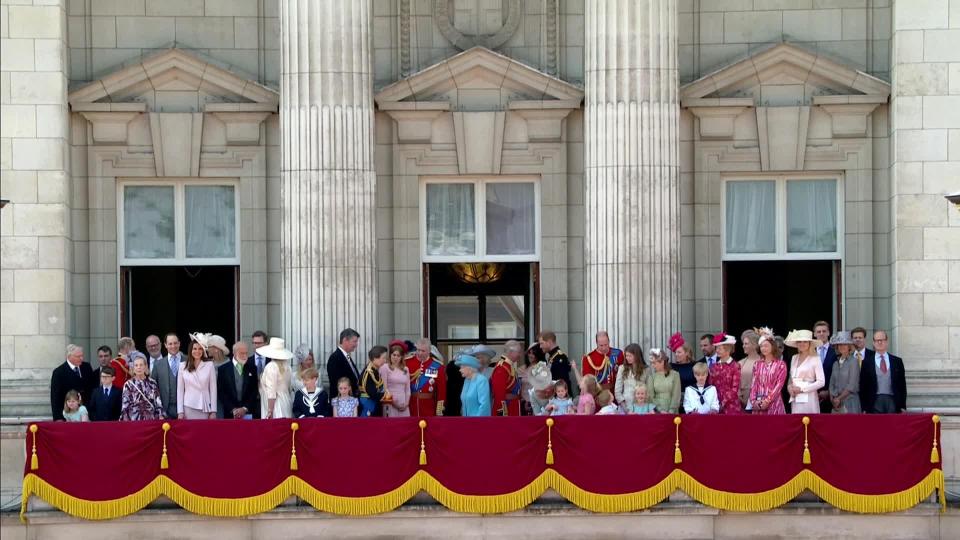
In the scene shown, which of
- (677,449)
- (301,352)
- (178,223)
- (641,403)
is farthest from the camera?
(178,223)

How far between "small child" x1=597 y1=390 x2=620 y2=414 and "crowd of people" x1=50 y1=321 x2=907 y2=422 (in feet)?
0.07

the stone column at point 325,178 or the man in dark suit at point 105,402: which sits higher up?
the stone column at point 325,178

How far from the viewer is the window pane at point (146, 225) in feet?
90.5

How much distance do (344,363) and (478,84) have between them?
18.8 feet

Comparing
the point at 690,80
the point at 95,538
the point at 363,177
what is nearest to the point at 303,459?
the point at 95,538

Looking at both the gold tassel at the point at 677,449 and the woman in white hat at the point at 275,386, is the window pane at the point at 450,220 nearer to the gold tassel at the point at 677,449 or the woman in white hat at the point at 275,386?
the woman in white hat at the point at 275,386

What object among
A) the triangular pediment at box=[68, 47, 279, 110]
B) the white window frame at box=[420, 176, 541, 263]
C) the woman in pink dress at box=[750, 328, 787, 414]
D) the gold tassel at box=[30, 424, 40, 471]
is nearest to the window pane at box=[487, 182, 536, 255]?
the white window frame at box=[420, 176, 541, 263]

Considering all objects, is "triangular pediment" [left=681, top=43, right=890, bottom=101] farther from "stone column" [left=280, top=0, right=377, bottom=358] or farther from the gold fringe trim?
the gold fringe trim

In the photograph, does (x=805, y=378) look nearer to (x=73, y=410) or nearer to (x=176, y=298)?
(x=73, y=410)

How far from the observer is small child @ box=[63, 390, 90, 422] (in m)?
23.3

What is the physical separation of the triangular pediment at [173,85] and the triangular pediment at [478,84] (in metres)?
2.05

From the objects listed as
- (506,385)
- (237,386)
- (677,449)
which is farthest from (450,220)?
(677,449)

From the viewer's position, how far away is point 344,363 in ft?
78.8

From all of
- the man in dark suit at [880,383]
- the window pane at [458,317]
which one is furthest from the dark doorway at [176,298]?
the man in dark suit at [880,383]
